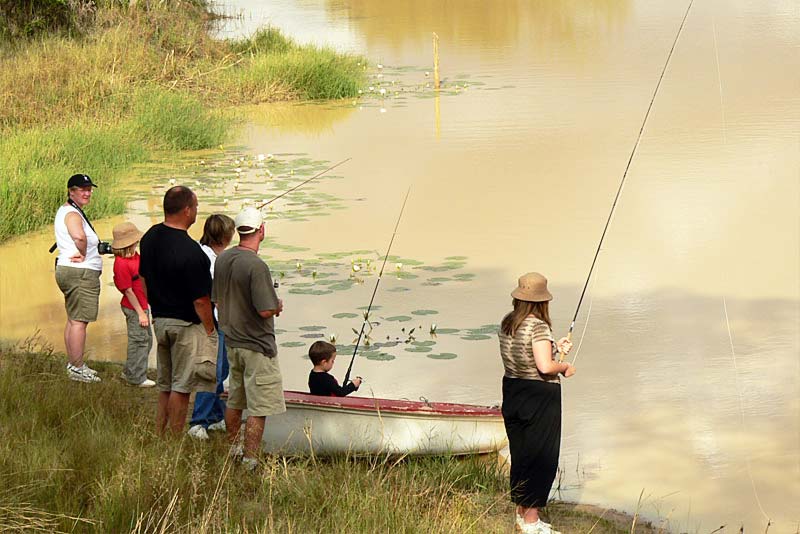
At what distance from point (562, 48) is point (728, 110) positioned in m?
9.77

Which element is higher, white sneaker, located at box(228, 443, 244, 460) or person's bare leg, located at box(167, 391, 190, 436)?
person's bare leg, located at box(167, 391, 190, 436)

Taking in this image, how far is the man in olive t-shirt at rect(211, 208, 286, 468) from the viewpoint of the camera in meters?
5.88

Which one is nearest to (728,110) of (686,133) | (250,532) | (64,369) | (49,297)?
(686,133)

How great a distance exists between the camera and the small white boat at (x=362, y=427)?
6406 mm

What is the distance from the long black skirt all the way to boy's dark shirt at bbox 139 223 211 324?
5.44 feet

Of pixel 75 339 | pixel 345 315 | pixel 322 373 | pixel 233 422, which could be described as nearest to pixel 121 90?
pixel 345 315

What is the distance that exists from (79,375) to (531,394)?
3.57 metres

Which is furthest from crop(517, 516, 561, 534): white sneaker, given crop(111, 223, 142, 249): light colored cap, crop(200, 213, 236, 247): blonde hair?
crop(111, 223, 142, 249): light colored cap

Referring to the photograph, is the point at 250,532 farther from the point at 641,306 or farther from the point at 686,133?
the point at 686,133

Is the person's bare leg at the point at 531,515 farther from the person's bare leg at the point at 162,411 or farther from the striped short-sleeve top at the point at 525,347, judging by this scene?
the person's bare leg at the point at 162,411

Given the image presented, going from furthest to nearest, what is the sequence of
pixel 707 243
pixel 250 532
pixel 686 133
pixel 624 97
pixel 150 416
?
pixel 624 97, pixel 686 133, pixel 707 243, pixel 150 416, pixel 250 532

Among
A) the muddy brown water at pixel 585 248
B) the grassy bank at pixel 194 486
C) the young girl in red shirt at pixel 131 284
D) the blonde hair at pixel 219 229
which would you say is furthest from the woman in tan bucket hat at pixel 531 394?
the young girl in red shirt at pixel 131 284

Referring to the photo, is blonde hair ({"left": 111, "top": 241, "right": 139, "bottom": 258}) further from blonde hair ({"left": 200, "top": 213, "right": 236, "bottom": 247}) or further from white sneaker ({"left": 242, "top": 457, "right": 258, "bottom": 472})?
white sneaker ({"left": 242, "top": 457, "right": 258, "bottom": 472})

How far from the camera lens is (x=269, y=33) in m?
26.6
